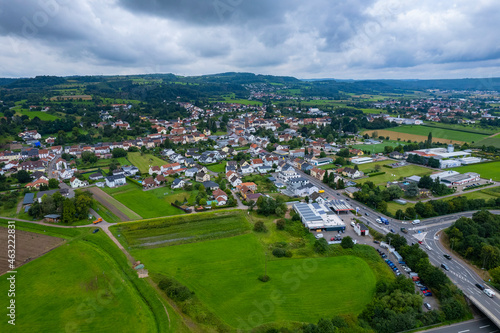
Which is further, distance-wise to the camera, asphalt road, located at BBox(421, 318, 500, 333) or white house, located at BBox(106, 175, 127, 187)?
white house, located at BBox(106, 175, 127, 187)

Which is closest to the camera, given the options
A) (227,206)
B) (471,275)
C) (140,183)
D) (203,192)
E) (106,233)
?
(471,275)

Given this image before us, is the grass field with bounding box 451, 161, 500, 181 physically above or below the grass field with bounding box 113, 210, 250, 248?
above

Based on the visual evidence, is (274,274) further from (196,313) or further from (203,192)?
(203,192)

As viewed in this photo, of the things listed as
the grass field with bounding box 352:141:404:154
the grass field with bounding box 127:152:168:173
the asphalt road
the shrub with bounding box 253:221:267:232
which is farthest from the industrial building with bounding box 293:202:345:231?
the grass field with bounding box 352:141:404:154

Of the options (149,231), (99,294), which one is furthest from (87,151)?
(99,294)

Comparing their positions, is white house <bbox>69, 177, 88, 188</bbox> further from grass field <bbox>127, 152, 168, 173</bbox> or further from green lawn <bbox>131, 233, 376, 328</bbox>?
green lawn <bbox>131, 233, 376, 328</bbox>

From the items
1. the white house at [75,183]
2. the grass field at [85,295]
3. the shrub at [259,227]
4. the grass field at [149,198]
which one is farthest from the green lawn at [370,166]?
the white house at [75,183]

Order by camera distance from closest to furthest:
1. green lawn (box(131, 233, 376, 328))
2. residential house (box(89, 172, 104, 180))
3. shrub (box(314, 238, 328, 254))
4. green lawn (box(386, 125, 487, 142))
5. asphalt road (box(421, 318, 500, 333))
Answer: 1. asphalt road (box(421, 318, 500, 333))
2. green lawn (box(131, 233, 376, 328))
3. shrub (box(314, 238, 328, 254))
4. residential house (box(89, 172, 104, 180))
5. green lawn (box(386, 125, 487, 142))
